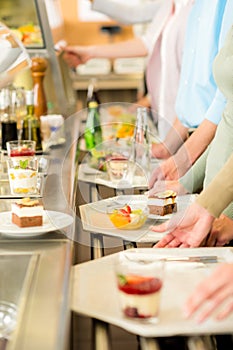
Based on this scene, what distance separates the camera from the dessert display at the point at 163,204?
2480mm

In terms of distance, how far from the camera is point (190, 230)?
7.40ft

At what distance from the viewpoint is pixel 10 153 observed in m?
2.96

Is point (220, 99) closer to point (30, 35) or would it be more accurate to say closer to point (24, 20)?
point (30, 35)

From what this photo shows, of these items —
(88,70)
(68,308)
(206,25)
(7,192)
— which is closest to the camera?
(68,308)

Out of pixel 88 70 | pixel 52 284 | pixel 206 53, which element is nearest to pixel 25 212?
pixel 52 284

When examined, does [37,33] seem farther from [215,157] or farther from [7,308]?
[7,308]

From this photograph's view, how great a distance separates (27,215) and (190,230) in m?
0.46

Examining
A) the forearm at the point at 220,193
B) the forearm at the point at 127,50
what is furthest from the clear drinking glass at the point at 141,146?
the forearm at the point at 127,50

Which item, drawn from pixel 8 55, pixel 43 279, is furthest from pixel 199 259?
pixel 8 55

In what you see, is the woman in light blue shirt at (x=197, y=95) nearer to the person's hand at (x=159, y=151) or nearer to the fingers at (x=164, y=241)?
the person's hand at (x=159, y=151)

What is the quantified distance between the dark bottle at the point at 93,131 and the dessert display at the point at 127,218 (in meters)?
1.45

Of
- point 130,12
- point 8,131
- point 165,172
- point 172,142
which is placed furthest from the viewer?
point 130,12

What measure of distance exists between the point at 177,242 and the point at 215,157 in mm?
715

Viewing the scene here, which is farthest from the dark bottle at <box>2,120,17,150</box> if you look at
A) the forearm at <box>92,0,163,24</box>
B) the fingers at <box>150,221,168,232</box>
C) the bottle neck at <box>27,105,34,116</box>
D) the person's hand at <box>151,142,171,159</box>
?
the forearm at <box>92,0,163,24</box>
